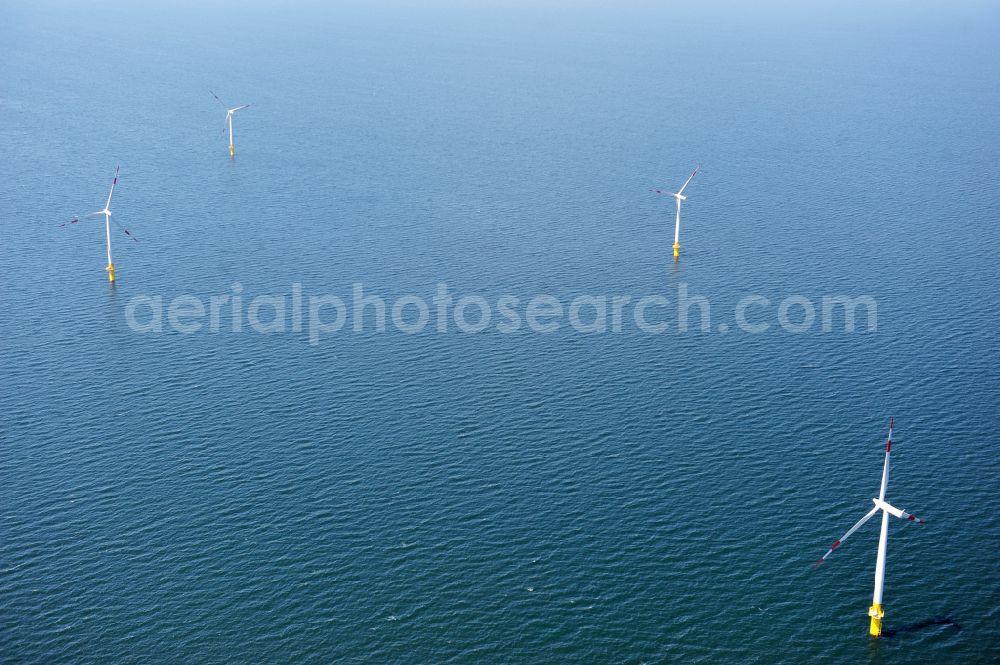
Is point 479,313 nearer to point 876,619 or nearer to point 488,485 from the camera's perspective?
point 488,485

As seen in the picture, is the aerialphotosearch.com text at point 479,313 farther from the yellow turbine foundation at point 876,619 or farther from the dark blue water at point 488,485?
the yellow turbine foundation at point 876,619

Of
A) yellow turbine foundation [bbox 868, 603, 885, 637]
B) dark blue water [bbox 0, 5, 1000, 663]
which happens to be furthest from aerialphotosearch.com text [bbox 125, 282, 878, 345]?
yellow turbine foundation [bbox 868, 603, 885, 637]

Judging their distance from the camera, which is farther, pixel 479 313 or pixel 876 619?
pixel 479 313

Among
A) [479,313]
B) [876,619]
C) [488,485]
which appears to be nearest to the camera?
[876,619]

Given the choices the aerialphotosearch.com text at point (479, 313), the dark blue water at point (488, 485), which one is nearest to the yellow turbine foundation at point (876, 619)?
the dark blue water at point (488, 485)

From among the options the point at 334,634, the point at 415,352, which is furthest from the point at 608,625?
Result: the point at 415,352

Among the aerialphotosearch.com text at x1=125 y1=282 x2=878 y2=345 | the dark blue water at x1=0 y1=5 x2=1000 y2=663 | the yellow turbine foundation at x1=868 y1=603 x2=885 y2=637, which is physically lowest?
the yellow turbine foundation at x1=868 y1=603 x2=885 y2=637

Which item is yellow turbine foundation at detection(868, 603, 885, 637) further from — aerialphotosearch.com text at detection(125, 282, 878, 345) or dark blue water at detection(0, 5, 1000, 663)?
aerialphotosearch.com text at detection(125, 282, 878, 345)

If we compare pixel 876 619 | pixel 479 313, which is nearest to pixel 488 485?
pixel 876 619

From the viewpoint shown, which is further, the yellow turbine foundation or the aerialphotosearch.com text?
the aerialphotosearch.com text

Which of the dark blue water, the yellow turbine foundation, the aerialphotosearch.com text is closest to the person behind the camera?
the yellow turbine foundation
